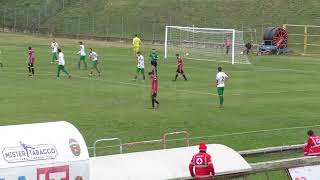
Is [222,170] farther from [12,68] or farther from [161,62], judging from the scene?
[161,62]

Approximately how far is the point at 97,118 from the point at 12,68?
2141cm

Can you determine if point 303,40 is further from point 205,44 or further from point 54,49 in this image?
point 54,49

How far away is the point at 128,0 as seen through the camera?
9688 centimetres

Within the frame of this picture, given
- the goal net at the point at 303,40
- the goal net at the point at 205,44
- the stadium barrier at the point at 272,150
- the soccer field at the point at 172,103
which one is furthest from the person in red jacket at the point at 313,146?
the goal net at the point at 303,40

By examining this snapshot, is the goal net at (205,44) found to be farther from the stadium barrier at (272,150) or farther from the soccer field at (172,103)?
the stadium barrier at (272,150)

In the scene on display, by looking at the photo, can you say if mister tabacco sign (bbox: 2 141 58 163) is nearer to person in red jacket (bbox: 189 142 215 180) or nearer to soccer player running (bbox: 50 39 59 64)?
person in red jacket (bbox: 189 142 215 180)

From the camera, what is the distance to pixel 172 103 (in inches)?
1249

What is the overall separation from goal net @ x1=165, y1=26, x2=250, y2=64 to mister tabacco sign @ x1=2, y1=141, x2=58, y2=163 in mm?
49160

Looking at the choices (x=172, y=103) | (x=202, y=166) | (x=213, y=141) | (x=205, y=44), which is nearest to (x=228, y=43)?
(x=205, y=44)

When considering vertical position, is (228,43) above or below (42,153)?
above

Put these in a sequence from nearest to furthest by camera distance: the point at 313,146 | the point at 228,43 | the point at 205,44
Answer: the point at 313,146, the point at 228,43, the point at 205,44

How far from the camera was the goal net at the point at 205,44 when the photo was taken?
61.6 m

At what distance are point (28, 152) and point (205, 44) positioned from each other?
5539 cm

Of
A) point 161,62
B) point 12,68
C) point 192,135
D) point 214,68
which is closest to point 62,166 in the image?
point 192,135
